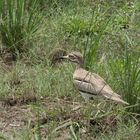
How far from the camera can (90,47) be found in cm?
647

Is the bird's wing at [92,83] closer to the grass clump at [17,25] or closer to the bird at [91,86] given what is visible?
the bird at [91,86]

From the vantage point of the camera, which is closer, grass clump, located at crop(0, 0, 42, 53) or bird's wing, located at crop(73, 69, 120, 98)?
bird's wing, located at crop(73, 69, 120, 98)

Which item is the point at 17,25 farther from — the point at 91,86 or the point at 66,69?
the point at 91,86

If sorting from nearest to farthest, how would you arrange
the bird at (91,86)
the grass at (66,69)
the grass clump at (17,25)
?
the grass at (66,69), the bird at (91,86), the grass clump at (17,25)

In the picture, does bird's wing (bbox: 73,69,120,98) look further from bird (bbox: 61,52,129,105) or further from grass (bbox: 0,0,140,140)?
grass (bbox: 0,0,140,140)

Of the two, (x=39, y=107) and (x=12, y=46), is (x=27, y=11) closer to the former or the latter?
(x=12, y=46)

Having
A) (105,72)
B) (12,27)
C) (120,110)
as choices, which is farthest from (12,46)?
(120,110)

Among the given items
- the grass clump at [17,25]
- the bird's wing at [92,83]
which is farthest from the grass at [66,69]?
the bird's wing at [92,83]

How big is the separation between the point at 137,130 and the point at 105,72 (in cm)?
114

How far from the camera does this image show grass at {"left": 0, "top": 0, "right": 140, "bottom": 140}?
560 cm

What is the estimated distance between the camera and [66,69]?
22.6 ft

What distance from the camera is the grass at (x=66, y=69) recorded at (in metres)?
5.60

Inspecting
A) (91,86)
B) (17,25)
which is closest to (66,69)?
(17,25)

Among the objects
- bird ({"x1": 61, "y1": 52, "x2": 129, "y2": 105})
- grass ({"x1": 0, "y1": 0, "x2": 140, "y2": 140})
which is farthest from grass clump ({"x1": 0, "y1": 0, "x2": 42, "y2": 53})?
bird ({"x1": 61, "y1": 52, "x2": 129, "y2": 105})
